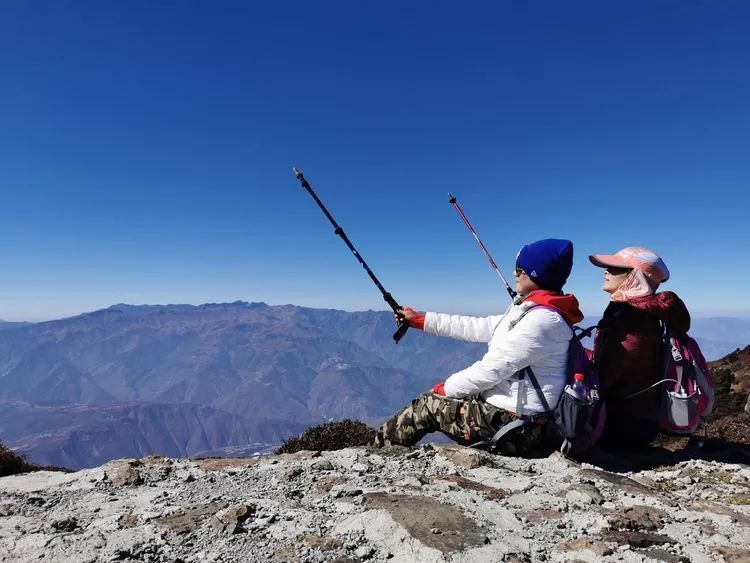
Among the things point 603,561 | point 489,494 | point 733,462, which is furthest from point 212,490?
point 733,462

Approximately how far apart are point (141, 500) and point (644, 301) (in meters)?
6.59

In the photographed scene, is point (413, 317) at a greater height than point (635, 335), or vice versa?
point (413, 317)

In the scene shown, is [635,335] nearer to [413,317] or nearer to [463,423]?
[463,423]

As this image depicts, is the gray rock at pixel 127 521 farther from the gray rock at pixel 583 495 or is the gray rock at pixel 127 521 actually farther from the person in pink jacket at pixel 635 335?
the person in pink jacket at pixel 635 335

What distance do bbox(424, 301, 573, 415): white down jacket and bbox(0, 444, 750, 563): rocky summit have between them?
0.83 m

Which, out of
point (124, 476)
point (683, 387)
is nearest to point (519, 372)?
point (683, 387)

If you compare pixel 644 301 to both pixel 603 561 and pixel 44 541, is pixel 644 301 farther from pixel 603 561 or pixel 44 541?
pixel 44 541

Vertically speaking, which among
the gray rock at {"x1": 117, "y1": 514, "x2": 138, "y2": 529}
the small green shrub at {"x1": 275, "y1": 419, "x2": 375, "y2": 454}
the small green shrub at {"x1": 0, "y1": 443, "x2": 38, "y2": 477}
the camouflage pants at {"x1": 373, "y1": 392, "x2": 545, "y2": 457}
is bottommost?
the small green shrub at {"x1": 275, "y1": 419, "x2": 375, "y2": 454}

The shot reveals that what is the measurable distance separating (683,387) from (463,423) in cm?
298

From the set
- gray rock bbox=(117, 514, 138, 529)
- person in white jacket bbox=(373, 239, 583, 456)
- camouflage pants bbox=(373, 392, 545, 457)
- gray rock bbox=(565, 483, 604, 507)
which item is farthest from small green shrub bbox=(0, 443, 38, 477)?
gray rock bbox=(565, 483, 604, 507)

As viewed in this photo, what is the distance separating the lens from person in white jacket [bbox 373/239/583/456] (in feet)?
17.6

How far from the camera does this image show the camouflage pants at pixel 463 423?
5.89 m

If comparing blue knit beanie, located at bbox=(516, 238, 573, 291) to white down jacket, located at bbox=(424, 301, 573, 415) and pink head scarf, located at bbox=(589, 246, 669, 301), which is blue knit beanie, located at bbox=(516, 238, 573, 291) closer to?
white down jacket, located at bbox=(424, 301, 573, 415)

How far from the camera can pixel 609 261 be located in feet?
21.0
